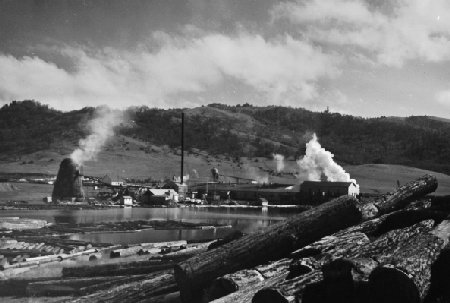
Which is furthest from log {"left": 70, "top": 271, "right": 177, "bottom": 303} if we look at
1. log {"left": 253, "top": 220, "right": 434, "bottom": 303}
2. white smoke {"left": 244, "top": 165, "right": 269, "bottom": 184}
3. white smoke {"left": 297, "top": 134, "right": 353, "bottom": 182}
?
white smoke {"left": 244, "top": 165, "right": 269, "bottom": 184}

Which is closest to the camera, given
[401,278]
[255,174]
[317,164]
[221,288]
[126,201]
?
[401,278]

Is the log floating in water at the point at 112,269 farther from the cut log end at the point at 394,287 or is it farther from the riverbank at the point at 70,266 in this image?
the cut log end at the point at 394,287

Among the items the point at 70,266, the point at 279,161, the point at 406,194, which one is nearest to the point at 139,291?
the point at 70,266

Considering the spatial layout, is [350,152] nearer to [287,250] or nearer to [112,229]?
[112,229]

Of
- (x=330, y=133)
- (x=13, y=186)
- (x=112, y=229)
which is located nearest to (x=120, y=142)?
(x=13, y=186)

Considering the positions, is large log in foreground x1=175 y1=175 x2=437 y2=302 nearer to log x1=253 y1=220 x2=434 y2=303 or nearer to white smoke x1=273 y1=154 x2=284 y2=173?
log x1=253 y1=220 x2=434 y2=303

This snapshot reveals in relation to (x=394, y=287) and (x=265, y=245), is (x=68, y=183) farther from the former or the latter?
(x=394, y=287)
